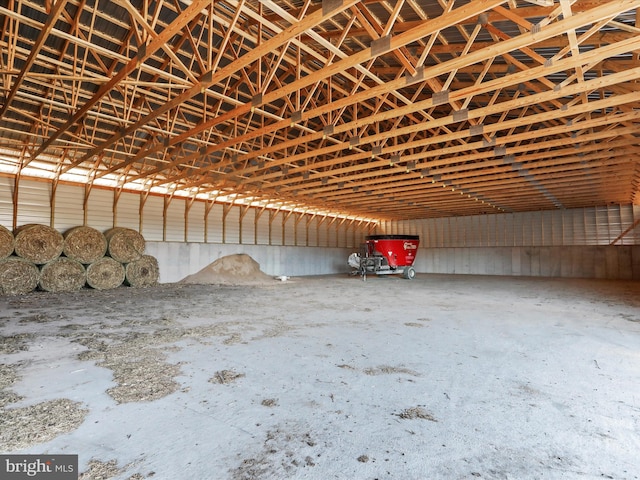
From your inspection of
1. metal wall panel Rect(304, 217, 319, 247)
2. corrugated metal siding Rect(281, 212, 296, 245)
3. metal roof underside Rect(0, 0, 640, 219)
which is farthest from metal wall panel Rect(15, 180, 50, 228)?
metal wall panel Rect(304, 217, 319, 247)

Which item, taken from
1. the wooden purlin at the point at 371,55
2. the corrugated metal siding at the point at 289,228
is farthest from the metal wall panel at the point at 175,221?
the wooden purlin at the point at 371,55

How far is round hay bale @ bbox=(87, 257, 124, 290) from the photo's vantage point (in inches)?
545

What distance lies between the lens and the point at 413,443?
8.73 ft

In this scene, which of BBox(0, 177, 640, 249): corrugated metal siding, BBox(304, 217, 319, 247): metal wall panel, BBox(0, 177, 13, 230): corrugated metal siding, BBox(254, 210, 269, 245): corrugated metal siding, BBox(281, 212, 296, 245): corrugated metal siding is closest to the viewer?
BBox(0, 177, 13, 230): corrugated metal siding

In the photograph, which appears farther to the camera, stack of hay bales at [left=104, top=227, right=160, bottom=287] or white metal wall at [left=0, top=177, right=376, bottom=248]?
stack of hay bales at [left=104, top=227, right=160, bottom=287]

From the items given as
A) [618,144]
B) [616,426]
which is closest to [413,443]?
[616,426]

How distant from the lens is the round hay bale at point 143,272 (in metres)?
15.1

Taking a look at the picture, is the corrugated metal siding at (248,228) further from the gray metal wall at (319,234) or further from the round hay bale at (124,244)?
the round hay bale at (124,244)

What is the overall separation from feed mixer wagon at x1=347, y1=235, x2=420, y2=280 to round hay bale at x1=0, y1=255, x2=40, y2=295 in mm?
15304

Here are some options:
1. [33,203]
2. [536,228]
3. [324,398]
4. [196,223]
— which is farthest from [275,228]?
[324,398]

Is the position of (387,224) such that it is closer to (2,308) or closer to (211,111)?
(211,111)

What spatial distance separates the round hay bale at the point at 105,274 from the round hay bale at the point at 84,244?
27 cm

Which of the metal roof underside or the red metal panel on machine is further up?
the metal roof underside

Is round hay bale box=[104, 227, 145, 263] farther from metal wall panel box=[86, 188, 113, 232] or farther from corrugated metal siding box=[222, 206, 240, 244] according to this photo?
corrugated metal siding box=[222, 206, 240, 244]
